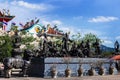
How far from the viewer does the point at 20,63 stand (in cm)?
2444

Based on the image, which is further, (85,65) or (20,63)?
(85,65)

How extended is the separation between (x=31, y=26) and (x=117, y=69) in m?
39.0

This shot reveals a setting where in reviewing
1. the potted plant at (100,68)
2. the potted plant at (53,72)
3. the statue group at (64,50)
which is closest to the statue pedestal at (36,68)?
the potted plant at (53,72)

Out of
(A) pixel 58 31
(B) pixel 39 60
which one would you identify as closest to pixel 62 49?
(B) pixel 39 60

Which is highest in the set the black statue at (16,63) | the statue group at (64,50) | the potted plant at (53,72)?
the statue group at (64,50)

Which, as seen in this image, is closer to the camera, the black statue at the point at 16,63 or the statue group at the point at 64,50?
the black statue at the point at 16,63

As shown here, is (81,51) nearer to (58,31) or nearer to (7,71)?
(7,71)

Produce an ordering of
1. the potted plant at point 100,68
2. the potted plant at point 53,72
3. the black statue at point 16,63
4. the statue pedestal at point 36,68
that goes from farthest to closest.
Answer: the potted plant at point 100,68, the statue pedestal at point 36,68, the potted plant at point 53,72, the black statue at point 16,63

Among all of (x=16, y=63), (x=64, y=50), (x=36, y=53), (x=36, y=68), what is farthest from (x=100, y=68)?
(x=16, y=63)

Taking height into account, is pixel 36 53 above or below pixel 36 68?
above

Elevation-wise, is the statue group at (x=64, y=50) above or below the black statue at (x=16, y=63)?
above

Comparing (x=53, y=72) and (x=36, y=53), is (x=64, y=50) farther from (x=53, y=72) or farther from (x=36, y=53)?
(x=53, y=72)

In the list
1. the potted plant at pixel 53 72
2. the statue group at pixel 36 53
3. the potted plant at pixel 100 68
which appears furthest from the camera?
the potted plant at pixel 100 68

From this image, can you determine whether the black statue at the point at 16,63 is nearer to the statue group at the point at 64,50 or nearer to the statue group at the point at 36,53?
the statue group at the point at 36,53
